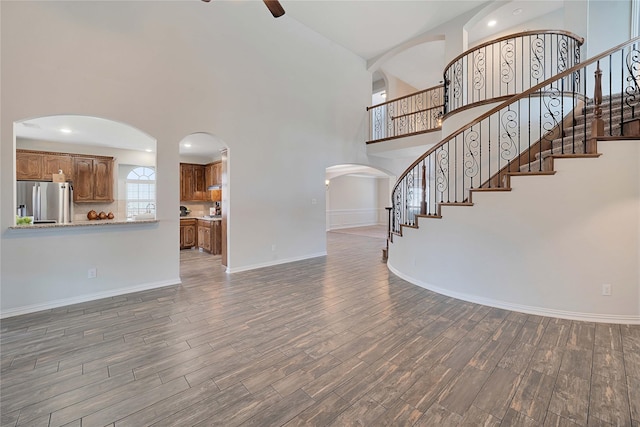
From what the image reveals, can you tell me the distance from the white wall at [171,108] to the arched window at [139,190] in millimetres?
4784

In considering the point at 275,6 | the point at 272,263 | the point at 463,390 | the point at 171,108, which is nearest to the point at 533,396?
the point at 463,390

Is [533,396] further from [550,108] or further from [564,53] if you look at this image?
[564,53]

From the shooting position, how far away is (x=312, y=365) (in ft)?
7.43

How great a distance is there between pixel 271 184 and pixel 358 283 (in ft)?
8.75

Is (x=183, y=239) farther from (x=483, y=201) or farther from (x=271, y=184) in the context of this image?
(x=483, y=201)

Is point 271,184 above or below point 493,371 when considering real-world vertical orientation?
above

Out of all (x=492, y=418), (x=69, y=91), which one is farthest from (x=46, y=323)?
(x=492, y=418)

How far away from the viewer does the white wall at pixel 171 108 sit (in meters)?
3.32

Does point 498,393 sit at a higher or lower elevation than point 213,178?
lower

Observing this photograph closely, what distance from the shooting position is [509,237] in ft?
11.1

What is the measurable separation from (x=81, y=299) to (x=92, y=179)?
15.6 feet

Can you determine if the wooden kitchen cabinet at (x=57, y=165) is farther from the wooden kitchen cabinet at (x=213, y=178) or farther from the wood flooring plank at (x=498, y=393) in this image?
the wood flooring plank at (x=498, y=393)

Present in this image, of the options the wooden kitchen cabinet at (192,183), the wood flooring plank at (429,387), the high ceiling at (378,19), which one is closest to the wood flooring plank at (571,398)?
the wood flooring plank at (429,387)

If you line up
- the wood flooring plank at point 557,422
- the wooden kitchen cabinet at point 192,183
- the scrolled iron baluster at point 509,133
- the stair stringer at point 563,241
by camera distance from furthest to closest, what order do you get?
the wooden kitchen cabinet at point 192,183 → the scrolled iron baluster at point 509,133 → the stair stringer at point 563,241 → the wood flooring plank at point 557,422
